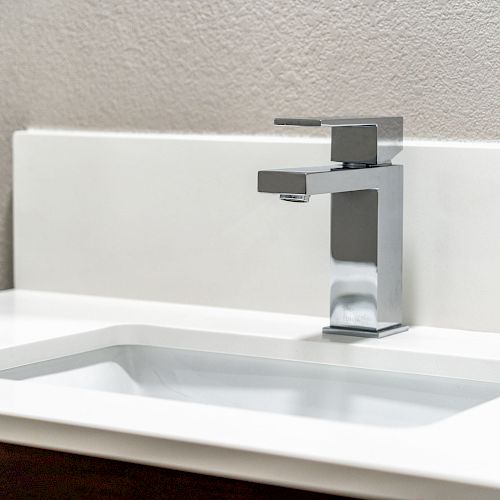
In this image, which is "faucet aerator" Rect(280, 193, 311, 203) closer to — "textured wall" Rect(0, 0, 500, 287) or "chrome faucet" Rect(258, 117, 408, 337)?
"chrome faucet" Rect(258, 117, 408, 337)

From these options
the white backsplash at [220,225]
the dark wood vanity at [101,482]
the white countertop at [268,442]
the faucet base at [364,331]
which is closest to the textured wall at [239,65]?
the white backsplash at [220,225]

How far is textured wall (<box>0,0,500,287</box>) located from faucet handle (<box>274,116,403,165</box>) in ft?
0.18

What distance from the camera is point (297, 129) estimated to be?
1.08 meters

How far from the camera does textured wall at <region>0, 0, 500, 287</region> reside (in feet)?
3.24

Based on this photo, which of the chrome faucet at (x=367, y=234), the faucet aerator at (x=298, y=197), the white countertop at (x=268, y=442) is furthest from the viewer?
the chrome faucet at (x=367, y=234)

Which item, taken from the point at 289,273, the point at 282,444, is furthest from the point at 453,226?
the point at 282,444

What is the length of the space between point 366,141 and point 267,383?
0.25 meters

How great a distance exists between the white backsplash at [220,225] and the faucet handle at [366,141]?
0.13ft

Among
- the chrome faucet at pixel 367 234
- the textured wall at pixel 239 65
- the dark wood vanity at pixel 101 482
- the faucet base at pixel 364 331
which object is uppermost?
the textured wall at pixel 239 65

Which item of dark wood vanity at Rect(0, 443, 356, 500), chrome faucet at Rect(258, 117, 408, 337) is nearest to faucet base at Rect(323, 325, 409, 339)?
chrome faucet at Rect(258, 117, 408, 337)

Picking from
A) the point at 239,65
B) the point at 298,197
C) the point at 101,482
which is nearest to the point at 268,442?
the point at 101,482

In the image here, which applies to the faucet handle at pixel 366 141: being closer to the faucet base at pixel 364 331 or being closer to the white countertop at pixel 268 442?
the faucet base at pixel 364 331

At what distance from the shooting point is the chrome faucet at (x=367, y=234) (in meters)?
0.94

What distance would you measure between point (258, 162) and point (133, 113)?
0.19 meters
